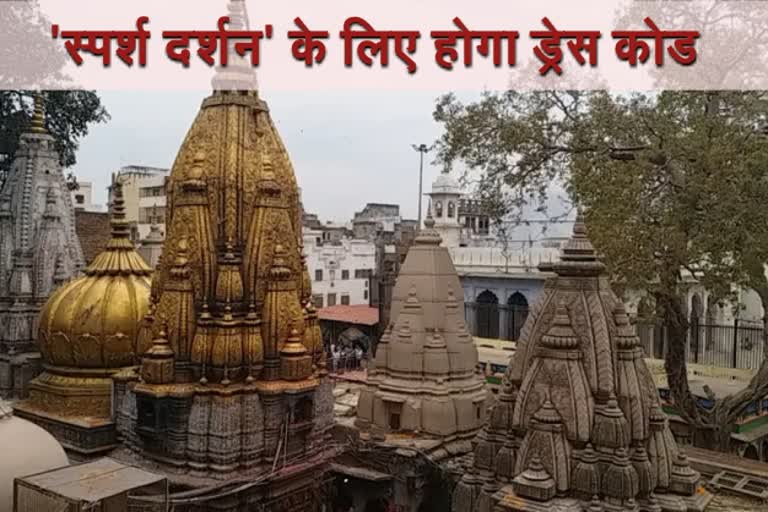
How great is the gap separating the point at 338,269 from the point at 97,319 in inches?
1133

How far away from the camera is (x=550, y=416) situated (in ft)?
28.8

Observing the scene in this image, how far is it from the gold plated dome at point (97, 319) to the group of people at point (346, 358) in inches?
437

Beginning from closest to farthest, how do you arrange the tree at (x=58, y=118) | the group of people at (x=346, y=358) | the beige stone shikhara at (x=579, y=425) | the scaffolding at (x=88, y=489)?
1. the scaffolding at (x=88, y=489)
2. the beige stone shikhara at (x=579, y=425)
3. the tree at (x=58, y=118)
4. the group of people at (x=346, y=358)

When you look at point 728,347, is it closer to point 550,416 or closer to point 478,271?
point 478,271

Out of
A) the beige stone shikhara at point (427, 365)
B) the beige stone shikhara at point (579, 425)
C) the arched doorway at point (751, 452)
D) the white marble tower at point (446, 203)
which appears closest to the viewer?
the beige stone shikhara at point (579, 425)

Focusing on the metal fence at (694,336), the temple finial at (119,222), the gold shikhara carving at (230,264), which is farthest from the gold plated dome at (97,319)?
the metal fence at (694,336)

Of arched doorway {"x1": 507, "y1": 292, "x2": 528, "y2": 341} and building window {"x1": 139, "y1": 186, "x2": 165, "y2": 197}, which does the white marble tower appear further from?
building window {"x1": 139, "y1": 186, "x2": 165, "y2": 197}

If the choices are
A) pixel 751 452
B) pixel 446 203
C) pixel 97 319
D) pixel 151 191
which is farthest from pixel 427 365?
pixel 151 191

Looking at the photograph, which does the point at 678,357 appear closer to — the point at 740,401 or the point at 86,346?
the point at 740,401

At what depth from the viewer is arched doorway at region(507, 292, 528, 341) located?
27266mm

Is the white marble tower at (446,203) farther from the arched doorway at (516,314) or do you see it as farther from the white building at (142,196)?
the white building at (142,196)

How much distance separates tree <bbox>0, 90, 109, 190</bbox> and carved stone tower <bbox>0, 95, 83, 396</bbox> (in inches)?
182

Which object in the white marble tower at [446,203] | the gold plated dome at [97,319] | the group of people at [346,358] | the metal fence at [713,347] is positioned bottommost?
the group of people at [346,358]

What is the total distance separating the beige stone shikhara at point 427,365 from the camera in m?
14.5
